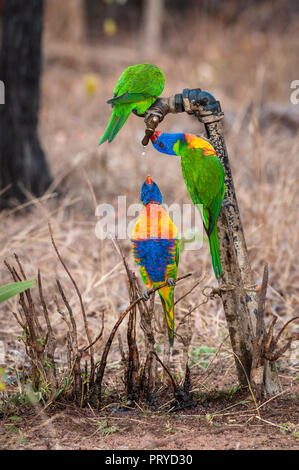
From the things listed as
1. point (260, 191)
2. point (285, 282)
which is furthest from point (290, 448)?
point (260, 191)

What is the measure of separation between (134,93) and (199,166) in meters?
0.27

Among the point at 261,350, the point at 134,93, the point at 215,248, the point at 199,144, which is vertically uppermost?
the point at 134,93

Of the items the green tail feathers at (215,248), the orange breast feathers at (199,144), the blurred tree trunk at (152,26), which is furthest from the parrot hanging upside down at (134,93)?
the blurred tree trunk at (152,26)

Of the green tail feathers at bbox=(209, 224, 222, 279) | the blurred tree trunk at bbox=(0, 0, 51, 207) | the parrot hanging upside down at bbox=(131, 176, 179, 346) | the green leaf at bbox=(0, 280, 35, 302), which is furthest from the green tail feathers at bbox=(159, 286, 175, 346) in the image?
the blurred tree trunk at bbox=(0, 0, 51, 207)

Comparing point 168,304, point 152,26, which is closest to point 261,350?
point 168,304

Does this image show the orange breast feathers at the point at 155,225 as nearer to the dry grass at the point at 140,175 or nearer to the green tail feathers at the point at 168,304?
the green tail feathers at the point at 168,304

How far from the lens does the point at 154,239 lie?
1415 millimetres

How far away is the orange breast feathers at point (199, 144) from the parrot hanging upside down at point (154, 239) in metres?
0.15

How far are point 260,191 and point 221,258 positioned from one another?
4.58 ft

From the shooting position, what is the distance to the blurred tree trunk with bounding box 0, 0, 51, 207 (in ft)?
12.3

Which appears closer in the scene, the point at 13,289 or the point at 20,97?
the point at 13,289

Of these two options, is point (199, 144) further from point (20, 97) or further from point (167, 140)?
point (20, 97)

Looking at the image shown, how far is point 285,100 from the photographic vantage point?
23.0 ft
